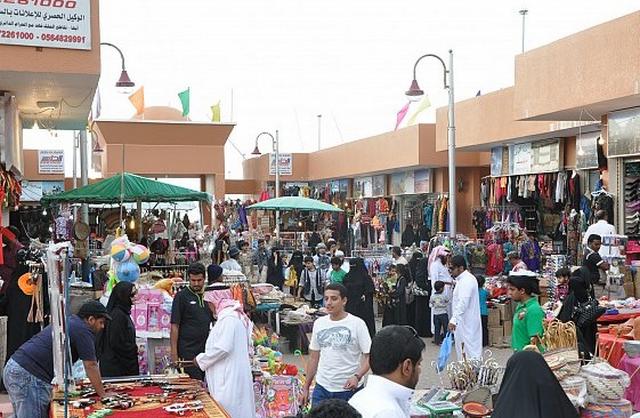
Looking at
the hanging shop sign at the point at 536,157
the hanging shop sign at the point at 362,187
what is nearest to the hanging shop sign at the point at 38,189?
the hanging shop sign at the point at 362,187

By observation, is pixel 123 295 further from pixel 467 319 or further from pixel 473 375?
pixel 467 319

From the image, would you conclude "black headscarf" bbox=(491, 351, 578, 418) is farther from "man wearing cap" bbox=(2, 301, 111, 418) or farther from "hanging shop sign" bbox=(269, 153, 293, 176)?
"hanging shop sign" bbox=(269, 153, 293, 176)

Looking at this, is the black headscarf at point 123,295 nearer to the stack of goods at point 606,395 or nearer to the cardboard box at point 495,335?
the stack of goods at point 606,395

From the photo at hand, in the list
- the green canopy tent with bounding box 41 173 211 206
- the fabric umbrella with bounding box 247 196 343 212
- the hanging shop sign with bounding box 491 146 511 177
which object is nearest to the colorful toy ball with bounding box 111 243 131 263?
the green canopy tent with bounding box 41 173 211 206

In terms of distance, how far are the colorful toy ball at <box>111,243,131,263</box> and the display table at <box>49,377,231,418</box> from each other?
10.9 feet

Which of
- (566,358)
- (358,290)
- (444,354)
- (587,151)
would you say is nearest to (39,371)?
(566,358)

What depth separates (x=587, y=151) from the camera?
16.2 metres

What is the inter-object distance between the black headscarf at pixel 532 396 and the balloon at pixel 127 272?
5996mm

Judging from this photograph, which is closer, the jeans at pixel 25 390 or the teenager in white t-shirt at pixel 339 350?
the jeans at pixel 25 390

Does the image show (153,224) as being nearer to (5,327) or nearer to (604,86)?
(5,327)

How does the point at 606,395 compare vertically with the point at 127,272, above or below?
below

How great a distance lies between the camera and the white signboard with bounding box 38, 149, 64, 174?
1275 inches

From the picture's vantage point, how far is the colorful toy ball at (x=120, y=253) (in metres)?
9.65

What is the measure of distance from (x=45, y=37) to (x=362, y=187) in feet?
69.9
